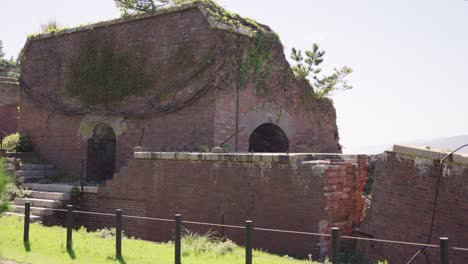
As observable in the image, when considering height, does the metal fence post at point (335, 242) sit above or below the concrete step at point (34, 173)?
below

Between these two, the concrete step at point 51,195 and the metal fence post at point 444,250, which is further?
the concrete step at point 51,195

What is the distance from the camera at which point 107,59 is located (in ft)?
56.2

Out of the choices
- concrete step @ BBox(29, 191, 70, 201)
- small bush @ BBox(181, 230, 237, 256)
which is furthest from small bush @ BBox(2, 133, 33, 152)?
small bush @ BBox(181, 230, 237, 256)

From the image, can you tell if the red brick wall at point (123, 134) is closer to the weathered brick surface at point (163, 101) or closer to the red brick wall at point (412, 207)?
the weathered brick surface at point (163, 101)

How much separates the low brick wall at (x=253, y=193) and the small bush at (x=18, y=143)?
712 centimetres

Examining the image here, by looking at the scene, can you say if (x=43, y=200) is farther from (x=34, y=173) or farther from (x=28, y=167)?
(x=28, y=167)

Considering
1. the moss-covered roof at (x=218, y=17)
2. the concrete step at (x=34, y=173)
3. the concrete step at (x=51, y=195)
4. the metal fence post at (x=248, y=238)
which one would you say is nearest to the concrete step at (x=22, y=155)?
the concrete step at (x=34, y=173)

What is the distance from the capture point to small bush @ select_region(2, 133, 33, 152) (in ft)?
62.0

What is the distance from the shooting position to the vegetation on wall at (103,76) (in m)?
16.3

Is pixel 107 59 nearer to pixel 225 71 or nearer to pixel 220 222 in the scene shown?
pixel 225 71

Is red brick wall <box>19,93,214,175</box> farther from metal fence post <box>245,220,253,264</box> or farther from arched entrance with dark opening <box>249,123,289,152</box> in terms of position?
metal fence post <box>245,220,253,264</box>

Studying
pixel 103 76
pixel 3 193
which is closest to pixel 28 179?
pixel 103 76

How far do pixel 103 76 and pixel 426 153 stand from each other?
1134cm

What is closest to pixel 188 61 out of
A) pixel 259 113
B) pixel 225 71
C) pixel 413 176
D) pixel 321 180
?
pixel 225 71
